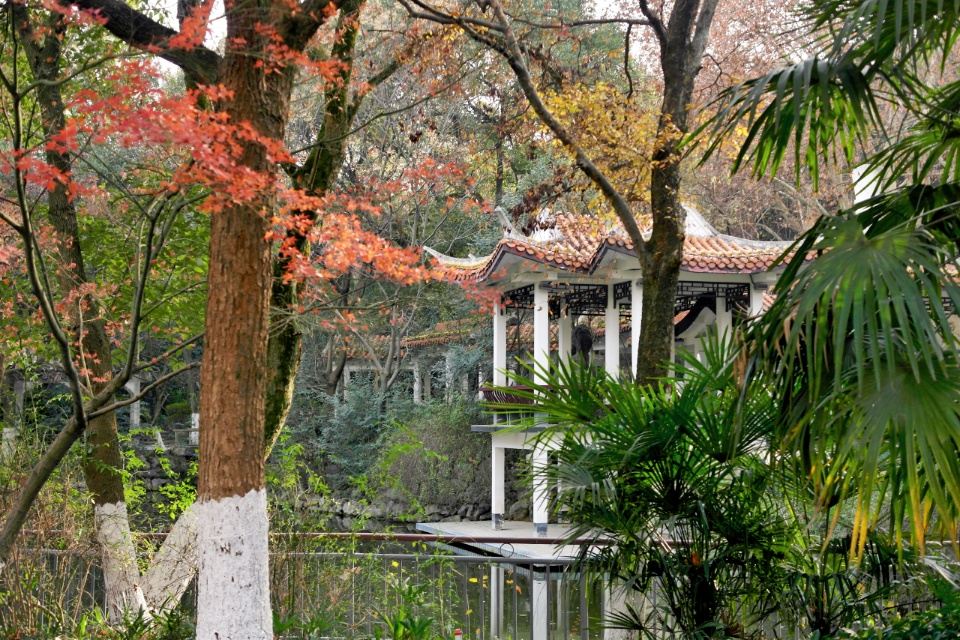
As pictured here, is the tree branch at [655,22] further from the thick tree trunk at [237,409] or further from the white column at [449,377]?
the white column at [449,377]

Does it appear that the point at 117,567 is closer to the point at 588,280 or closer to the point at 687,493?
the point at 687,493

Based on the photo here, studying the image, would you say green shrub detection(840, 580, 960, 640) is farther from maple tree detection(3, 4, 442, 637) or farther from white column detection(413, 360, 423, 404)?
white column detection(413, 360, 423, 404)

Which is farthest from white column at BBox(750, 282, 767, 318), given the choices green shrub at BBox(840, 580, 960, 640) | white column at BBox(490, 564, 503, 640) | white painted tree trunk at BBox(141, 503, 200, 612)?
green shrub at BBox(840, 580, 960, 640)

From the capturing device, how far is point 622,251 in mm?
15328

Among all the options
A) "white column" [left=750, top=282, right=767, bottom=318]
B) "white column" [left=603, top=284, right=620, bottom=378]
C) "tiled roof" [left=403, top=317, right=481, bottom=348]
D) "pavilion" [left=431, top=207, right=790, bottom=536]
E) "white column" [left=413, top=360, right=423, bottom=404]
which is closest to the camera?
"pavilion" [left=431, top=207, right=790, bottom=536]

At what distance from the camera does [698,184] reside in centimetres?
2409

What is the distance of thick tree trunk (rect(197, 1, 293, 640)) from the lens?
462 cm

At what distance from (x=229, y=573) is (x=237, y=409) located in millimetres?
759

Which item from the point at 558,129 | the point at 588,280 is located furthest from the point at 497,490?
the point at 558,129

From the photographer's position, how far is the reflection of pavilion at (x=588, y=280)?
52.0ft

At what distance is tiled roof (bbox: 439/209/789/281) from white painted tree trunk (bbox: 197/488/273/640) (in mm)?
10394

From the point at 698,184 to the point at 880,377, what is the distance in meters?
21.4

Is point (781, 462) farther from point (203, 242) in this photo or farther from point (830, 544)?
point (203, 242)

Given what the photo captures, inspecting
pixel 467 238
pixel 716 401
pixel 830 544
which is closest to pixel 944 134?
pixel 716 401
